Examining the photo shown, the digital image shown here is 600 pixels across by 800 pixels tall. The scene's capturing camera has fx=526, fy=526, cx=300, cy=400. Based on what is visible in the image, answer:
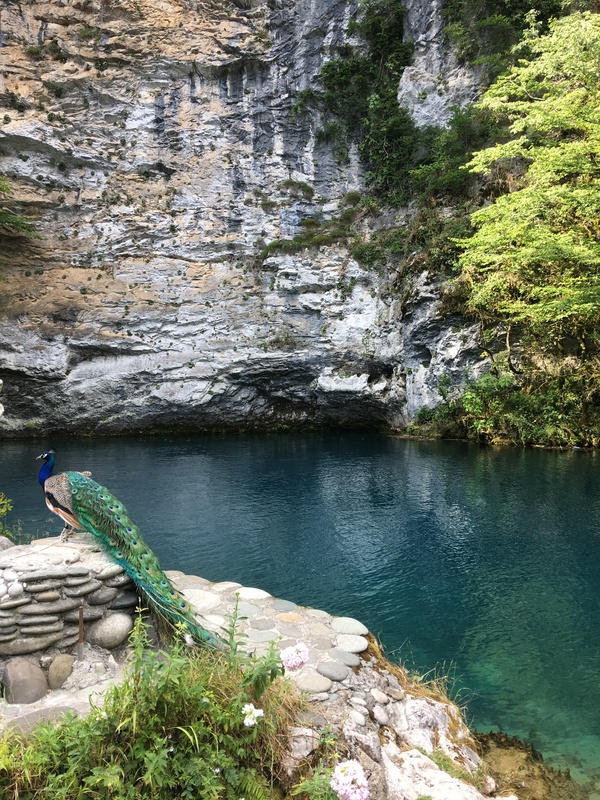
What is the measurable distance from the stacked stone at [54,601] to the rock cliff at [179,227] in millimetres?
18932

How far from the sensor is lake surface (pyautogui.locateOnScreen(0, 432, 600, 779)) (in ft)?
17.5

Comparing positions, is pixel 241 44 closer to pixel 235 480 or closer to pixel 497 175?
pixel 497 175

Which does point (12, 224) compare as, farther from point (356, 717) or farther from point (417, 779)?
point (417, 779)

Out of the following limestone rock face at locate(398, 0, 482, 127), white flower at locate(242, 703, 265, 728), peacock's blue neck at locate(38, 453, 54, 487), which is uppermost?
limestone rock face at locate(398, 0, 482, 127)

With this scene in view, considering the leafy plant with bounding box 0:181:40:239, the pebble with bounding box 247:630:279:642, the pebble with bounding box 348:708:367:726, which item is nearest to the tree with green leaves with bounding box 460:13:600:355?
the pebble with bounding box 247:630:279:642

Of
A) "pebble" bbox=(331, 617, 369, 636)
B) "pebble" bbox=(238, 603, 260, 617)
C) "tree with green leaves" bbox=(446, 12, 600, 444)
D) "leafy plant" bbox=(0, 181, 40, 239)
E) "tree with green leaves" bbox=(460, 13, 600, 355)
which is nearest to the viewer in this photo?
"pebble" bbox=(331, 617, 369, 636)

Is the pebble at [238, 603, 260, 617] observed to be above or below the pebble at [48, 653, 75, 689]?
below

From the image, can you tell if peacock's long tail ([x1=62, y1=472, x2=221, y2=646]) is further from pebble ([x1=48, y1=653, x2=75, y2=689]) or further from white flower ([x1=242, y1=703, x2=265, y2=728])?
white flower ([x1=242, y1=703, x2=265, y2=728])

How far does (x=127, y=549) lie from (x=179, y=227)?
74.3 feet

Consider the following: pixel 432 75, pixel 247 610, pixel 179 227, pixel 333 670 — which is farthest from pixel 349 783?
pixel 432 75

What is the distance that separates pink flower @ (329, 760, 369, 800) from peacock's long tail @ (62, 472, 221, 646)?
4.81 ft

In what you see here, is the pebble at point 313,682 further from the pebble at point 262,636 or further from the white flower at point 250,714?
the white flower at point 250,714

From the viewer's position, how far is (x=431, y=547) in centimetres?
915

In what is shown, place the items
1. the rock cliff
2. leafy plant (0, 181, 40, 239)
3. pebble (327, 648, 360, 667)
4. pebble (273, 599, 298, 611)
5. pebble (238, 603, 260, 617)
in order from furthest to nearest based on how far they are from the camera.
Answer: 1. the rock cliff
2. leafy plant (0, 181, 40, 239)
3. pebble (273, 599, 298, 611)
4. pebble (238, 603, 260, 617)
5. pebble (327, 648, 360, 667)
